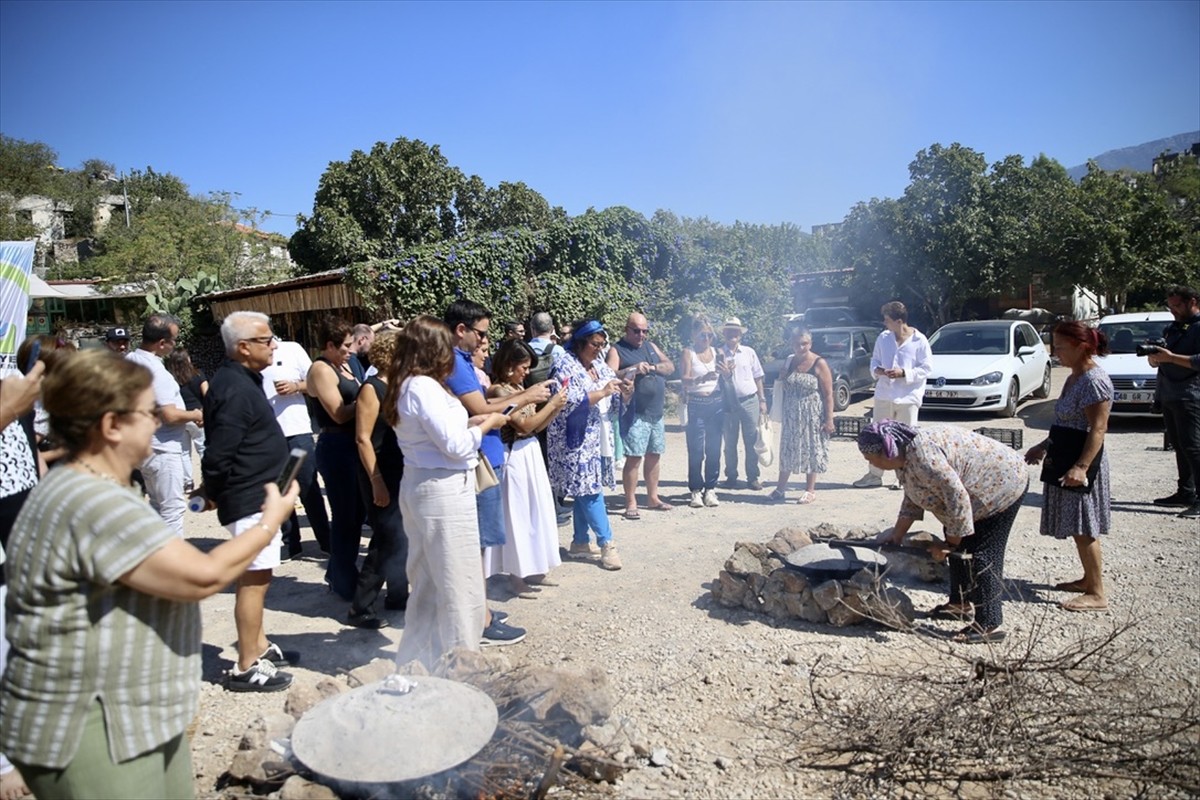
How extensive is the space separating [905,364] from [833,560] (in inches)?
143

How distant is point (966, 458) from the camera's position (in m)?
4.23

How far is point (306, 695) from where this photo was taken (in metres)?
3.36

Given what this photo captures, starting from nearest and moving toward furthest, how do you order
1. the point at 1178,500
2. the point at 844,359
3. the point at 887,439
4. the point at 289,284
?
the point at 887,439
the point at 1178,500
the point at 844,359
the point at 289,284

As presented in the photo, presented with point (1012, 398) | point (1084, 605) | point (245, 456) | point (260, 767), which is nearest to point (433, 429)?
point (245, 456)

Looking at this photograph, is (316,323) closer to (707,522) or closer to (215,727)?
(707,522)

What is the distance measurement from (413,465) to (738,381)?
194 inches

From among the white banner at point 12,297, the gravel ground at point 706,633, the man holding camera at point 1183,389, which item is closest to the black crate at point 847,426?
the gravel ground at point 706,633

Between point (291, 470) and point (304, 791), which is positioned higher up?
point (291, 470)

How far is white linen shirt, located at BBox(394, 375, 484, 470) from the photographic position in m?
3.59

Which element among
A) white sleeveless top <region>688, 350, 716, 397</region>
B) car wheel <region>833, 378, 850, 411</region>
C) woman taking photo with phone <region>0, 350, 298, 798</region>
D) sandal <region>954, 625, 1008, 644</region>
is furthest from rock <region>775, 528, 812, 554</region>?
car wheel <region>833, 378, 850, 411</region>

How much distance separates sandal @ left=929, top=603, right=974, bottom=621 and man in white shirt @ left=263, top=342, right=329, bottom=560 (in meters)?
4.53

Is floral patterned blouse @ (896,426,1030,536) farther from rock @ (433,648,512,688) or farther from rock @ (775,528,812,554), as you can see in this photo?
rock @ (433,648,512,688)

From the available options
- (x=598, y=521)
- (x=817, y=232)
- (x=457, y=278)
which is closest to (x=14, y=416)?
(x=598, y=521)

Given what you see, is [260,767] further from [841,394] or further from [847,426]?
[841,394]
